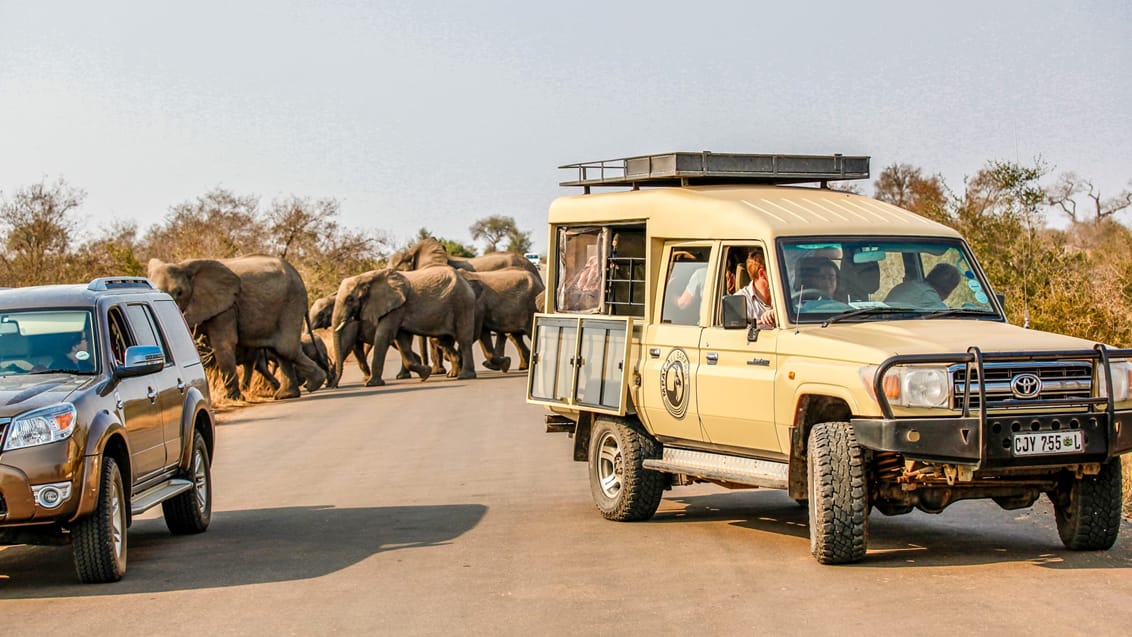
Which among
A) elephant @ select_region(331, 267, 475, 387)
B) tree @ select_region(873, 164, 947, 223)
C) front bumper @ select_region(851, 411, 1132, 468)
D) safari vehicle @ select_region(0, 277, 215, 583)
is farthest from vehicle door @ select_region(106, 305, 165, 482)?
tree @ select_region(873, 164, 947, 223)

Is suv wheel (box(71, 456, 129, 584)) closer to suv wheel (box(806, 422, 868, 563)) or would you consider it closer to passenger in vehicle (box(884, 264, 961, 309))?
suv wheel (box(806, 422, 868, 563))

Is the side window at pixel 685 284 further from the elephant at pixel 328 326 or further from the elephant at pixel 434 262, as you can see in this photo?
the elephant at pixel 434 262

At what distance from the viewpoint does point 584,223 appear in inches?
527

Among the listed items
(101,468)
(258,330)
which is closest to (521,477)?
(101,468)

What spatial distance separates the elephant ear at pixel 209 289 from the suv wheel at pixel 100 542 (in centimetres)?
1947

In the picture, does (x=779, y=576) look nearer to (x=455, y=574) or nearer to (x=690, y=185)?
(x=455, y=574)

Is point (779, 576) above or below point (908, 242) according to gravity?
below

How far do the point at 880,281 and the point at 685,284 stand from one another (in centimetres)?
166

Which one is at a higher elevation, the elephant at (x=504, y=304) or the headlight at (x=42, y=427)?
the elephant at (x=504, y=304)

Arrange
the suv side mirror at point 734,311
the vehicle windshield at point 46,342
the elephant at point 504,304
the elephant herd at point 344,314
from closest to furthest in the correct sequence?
the vehicle windshield at point 46,342 → the suv side mirror at point 734,311 → the elephant herd at point 344,314 → the elephant at point 504,304

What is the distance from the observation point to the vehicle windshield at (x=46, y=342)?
1068cm

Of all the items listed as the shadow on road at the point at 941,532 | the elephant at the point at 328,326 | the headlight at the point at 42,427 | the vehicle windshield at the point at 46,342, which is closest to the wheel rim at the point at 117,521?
the headlight at the point at 42,427

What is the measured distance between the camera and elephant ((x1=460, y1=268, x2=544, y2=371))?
39156mm

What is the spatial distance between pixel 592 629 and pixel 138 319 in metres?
5.28
